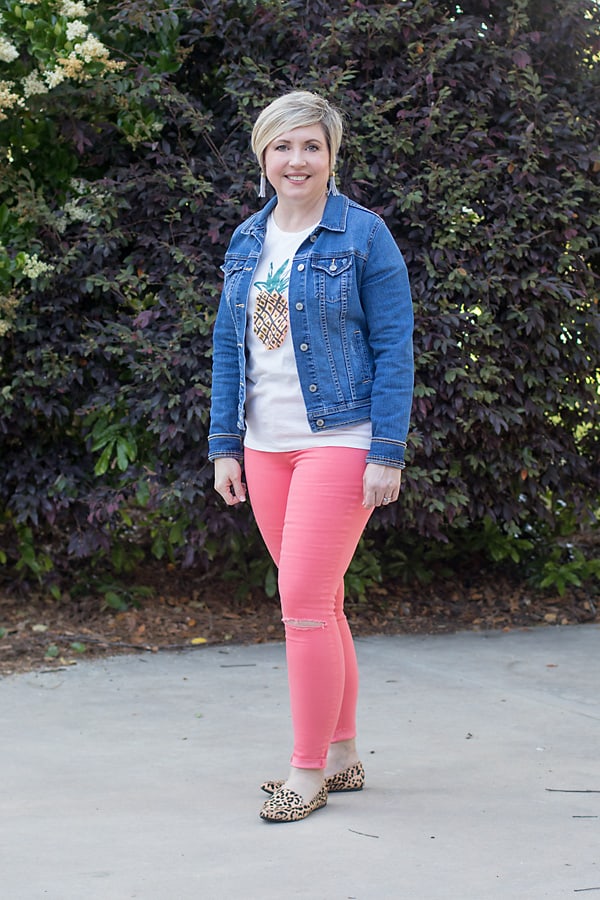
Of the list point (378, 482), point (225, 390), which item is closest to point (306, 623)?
point (378, 482)

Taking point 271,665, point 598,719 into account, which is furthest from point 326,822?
point 271,665

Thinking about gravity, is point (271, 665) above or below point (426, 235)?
below

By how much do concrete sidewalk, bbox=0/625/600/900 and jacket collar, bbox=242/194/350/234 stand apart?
5.47ft

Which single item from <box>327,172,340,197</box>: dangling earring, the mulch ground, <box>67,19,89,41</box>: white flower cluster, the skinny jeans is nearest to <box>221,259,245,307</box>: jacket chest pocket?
<box>327,172,340,197</box>: dangling earring

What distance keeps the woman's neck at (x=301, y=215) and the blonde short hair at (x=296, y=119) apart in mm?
139

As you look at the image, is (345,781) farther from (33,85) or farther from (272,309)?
(33,85)

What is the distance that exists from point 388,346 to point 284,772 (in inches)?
56.9

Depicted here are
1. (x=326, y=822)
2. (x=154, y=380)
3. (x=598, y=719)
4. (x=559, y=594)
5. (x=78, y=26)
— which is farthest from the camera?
(x=559, y=594)

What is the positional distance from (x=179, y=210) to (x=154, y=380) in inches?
30.2

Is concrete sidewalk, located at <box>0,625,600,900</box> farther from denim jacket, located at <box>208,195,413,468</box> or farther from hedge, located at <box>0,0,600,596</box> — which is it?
denim jacket, located at <box>208,195,413,468</box>

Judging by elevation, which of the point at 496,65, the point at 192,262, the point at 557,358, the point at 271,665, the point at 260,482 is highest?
the point at 496,65

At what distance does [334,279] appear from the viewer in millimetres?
3285

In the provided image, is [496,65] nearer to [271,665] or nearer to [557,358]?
[557,358]

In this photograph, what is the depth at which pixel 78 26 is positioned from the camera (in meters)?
4.80
